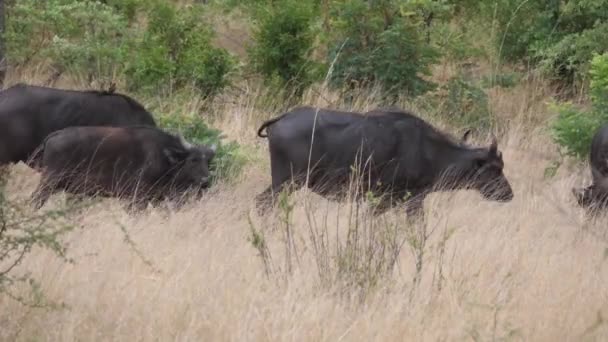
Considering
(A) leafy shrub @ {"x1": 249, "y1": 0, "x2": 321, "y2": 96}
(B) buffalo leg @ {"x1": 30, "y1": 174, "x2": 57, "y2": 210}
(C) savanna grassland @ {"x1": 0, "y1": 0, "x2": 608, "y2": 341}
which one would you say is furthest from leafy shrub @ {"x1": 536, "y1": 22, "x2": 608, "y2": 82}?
(B) buffalo leg @ {"x1": 30, "y1": 174, "x2": 57, "y2": 210}

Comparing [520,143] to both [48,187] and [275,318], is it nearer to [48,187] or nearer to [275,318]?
[48,187]

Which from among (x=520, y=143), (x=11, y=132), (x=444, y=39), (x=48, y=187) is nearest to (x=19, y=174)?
(x=11, y=132)

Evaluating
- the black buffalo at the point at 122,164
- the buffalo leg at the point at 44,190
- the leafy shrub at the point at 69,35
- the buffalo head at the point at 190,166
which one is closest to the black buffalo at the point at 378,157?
the buffalo head at the point at 190,166

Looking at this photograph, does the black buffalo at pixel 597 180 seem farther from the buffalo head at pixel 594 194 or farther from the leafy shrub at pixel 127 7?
the leafy shrub at pixel 127 7

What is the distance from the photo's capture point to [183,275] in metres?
7.44

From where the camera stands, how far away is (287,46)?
17219mm

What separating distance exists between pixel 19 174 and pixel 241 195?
2715 millimetres

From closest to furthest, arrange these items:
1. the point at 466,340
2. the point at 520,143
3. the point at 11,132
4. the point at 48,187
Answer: the point at 466,340 → the point at 48,187 → the point at 11,132 → the point at 520,143

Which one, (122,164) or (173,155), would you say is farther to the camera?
(173,155)

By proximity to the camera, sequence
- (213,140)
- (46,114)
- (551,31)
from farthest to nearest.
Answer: (551,31)
(213,140)
(46,114)

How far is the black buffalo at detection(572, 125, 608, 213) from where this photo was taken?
11.2 metres

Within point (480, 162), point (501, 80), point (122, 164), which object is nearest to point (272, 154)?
point (122, 164)

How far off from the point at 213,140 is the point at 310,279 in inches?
250

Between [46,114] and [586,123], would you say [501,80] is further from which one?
[46,114]
